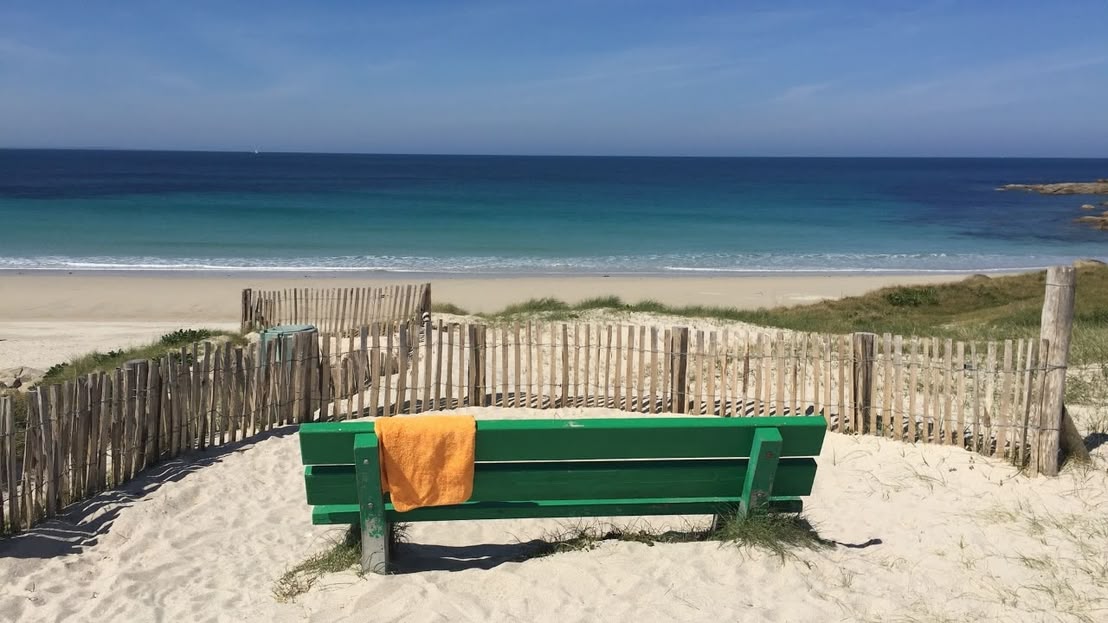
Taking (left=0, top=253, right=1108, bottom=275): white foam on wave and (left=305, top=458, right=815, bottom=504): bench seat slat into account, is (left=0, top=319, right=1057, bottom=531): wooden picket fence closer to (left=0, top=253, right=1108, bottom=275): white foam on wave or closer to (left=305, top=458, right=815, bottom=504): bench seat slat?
(left=305, top=458, right=815, bottom=504): bench seat slat

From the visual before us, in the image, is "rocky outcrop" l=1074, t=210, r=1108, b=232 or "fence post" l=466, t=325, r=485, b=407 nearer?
"fence post" l=466, t=325, r=485, b=407

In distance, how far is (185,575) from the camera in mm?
4934

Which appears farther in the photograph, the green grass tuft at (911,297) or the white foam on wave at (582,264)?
the white foam on wave at (582,264)

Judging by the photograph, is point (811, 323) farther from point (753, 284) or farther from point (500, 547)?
point (753, 284)

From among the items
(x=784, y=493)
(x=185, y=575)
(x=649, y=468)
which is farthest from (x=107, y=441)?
(x=784, y=493)

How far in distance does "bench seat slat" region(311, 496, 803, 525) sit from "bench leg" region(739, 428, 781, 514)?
0.11 meters

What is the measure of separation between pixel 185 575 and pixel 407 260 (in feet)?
91.0

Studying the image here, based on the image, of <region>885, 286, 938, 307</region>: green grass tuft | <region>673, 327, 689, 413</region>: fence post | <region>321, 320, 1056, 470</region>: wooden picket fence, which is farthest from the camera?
<region>885, 286, 938, 307</region>: green grass tuft

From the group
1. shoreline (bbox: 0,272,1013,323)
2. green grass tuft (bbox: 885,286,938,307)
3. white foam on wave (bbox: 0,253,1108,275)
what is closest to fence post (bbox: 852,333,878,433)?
green grass tuft (bbox: 885,286,938,307)

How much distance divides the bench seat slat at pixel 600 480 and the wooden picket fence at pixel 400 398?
7.57ft

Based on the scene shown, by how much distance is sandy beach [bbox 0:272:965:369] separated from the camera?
617 inches

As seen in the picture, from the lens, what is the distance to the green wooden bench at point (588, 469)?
4273 millimetres

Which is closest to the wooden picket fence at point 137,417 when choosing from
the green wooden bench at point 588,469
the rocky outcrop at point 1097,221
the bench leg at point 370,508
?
the green wooden bench at point 588,469

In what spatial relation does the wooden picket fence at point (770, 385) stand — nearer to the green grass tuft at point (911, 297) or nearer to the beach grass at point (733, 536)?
the beach grass at point (733, 536)
